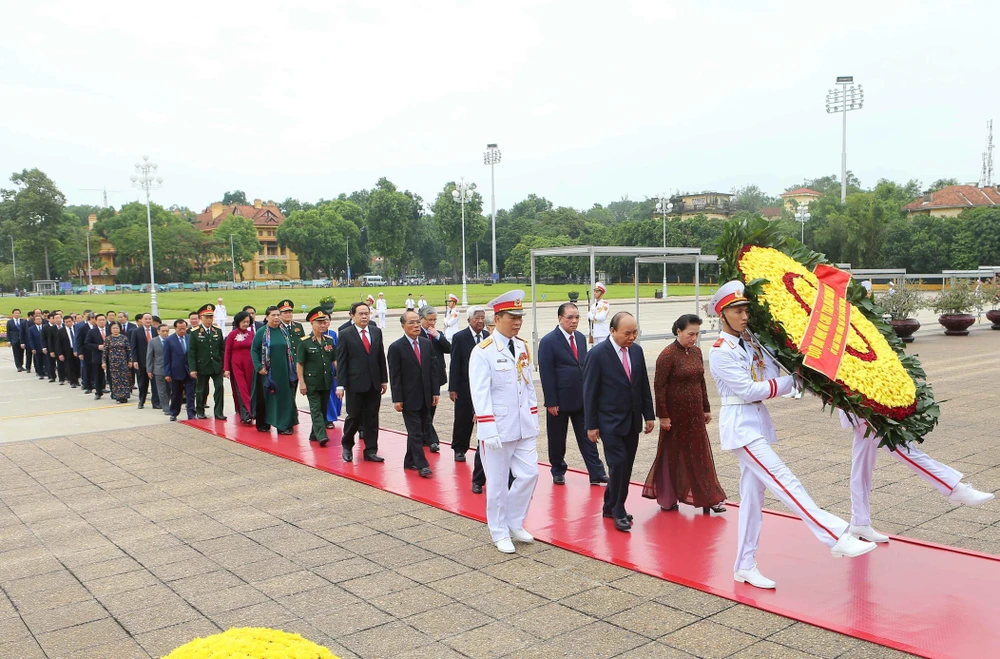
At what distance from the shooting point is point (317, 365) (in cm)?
999

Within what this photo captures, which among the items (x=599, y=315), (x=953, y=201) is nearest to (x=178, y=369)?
(x=599, y=315)

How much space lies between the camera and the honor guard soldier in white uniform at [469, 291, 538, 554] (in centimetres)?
609

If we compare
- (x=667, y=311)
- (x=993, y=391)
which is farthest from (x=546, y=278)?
(x=993, y=391)

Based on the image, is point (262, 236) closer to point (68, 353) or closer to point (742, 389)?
point (68, 353)

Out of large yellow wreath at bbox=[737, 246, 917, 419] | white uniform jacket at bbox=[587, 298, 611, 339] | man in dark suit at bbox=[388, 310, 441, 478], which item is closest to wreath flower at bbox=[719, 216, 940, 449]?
large yellow wreath at bbox=[737, 246, 917, 419]

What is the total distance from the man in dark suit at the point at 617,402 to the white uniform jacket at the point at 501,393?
1.68 feet

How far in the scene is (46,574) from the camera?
575 cm

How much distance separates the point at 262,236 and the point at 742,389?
386 feet

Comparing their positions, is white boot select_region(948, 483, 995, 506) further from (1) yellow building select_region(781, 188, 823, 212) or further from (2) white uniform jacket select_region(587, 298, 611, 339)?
(1) yellow building select_region(781, 188, 823, 212)

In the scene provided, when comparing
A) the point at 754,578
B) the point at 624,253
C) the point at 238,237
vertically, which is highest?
the point at 238,237

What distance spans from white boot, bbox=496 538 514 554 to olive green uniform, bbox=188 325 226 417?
297 inches

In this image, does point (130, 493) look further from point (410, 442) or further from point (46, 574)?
point (410, 442)

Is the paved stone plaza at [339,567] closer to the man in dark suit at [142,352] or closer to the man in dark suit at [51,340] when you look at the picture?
the man in dark suit at [142,352]

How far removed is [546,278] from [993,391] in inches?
2573
